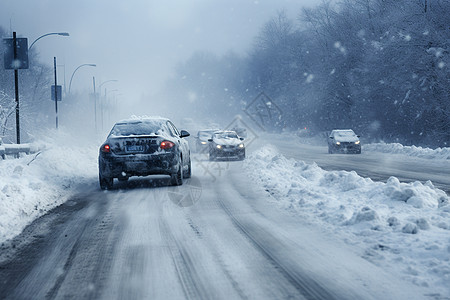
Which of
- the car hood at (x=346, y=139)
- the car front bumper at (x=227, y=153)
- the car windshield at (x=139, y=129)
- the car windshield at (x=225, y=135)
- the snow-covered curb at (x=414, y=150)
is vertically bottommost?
the snow-covered curb at (x=414, y=150)

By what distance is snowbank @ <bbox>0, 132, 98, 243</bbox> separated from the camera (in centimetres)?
797

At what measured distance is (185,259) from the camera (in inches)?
216

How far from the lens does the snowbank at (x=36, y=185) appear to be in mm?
7970

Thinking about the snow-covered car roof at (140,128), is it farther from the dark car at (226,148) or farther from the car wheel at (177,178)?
the dark car at (226,148)

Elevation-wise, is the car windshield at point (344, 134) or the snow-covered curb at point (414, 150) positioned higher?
the car windshield at point (344, 134)

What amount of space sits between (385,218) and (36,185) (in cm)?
750

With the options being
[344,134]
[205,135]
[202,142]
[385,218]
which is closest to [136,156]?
[385,218]

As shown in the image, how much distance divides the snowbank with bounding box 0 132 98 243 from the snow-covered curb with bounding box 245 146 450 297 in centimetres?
454

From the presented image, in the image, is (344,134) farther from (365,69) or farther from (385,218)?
(385,218)

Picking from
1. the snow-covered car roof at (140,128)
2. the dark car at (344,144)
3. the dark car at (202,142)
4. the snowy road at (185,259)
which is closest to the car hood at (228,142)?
the dark car at (202,142)

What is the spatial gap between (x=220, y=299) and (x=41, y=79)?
66256 millimetres

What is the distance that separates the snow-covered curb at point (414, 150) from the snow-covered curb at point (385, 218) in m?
15.3

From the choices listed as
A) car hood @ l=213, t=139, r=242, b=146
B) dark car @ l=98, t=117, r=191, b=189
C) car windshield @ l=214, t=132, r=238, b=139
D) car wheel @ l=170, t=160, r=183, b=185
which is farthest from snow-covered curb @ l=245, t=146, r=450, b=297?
car windshield @ l=214, t=132, r=238, b=139

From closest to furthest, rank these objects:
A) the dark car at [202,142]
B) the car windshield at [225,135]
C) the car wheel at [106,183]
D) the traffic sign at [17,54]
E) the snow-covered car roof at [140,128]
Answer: the car wheel at [106,183]
the snow-covered car roof at [140,128]
the traffic sign at [17,54]
the car windshield at [225,135]
the dark car at [202,142]
